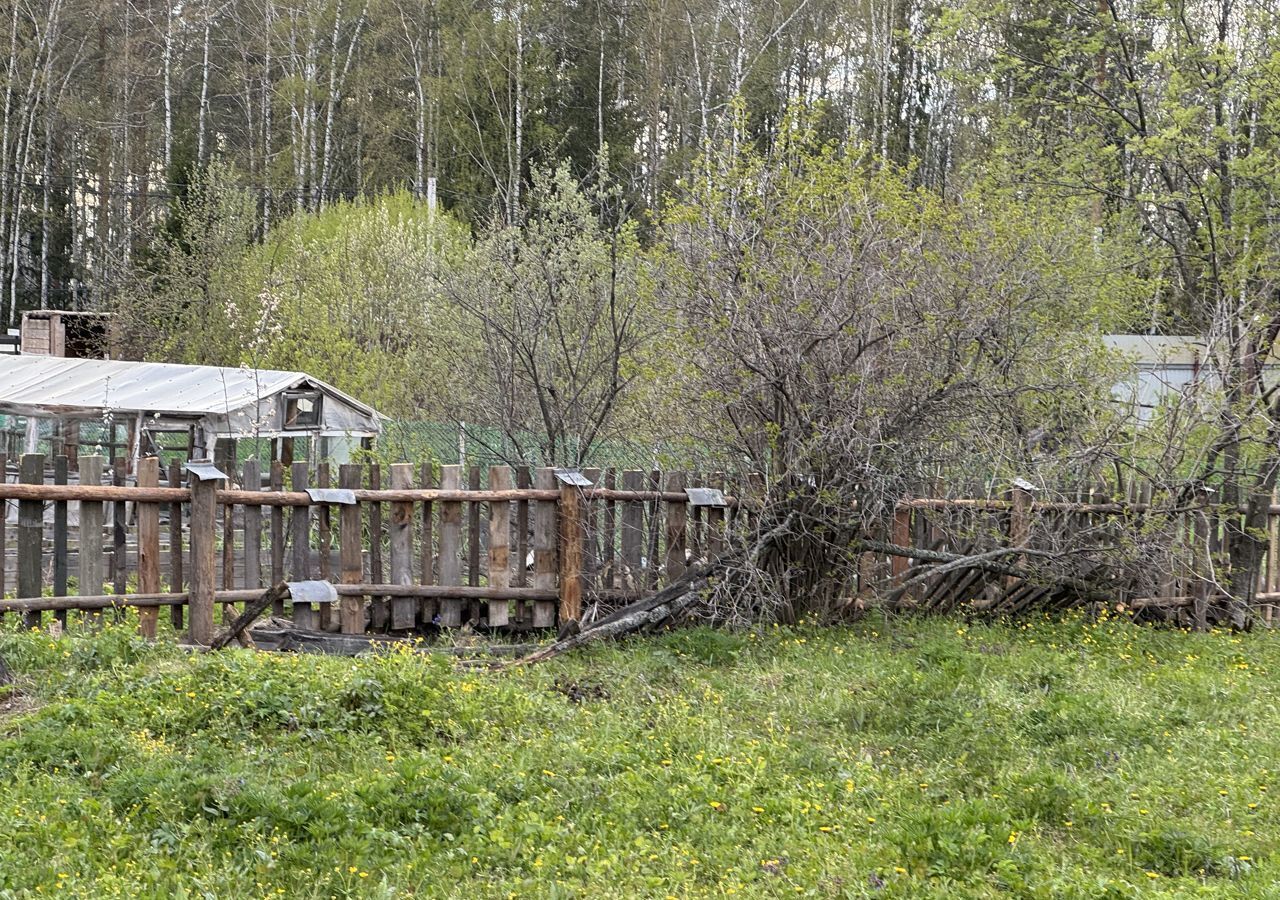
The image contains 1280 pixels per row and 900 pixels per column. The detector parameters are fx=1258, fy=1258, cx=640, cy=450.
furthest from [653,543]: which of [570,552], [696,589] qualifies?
[570,552]

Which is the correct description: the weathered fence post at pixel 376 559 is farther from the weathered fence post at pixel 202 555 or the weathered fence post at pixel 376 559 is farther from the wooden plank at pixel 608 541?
the wooden plank at pixel 608 541

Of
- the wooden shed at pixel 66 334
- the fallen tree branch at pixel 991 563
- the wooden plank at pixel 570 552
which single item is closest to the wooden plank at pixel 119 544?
the wooden plank at pixel 570 552

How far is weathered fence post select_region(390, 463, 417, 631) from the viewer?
8.52 metres

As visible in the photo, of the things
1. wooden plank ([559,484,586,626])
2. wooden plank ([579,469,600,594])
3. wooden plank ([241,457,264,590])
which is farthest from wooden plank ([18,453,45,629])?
wooden plank ([579,469,600,594])

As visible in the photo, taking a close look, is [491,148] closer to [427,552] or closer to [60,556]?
[427,552]

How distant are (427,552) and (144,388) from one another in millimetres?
12548

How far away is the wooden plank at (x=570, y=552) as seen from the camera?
880cm

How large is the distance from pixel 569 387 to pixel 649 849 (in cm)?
783

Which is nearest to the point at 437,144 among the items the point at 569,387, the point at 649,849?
the point at 569,387

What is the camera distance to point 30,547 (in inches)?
298

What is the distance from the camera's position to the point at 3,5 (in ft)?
113

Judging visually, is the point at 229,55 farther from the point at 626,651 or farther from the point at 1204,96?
the point at 626,651

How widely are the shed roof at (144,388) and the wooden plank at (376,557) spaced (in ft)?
30.3

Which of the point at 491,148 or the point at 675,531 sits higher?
the point at 491,148
